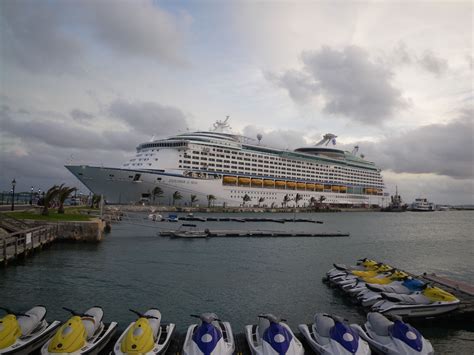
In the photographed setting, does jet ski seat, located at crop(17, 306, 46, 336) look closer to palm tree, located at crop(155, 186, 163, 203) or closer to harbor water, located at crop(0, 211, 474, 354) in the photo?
harbor water, located at crop(0, 211, 474, 354)

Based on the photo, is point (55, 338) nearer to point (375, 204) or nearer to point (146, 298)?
point (146, 298)

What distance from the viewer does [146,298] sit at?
56.8ft

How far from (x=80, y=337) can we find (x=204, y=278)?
12.5 meters

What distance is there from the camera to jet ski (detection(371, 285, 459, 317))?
14.5m

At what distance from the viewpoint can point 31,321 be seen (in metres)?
10.8

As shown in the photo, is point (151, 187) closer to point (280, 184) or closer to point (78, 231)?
point (280, 184)

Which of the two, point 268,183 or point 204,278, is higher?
point 268,183

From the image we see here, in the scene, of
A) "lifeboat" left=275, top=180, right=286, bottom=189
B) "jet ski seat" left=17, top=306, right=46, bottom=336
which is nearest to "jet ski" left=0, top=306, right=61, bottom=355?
"jet ski seat" left=17, top=306, right=46, bottom=336

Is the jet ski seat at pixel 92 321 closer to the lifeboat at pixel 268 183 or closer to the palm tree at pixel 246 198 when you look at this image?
the palm tree at pixel 246 198

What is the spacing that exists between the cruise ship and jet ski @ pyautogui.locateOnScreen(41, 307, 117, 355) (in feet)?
203

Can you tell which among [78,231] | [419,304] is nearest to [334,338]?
[419,304]

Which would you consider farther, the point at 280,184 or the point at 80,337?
the point at 280,184

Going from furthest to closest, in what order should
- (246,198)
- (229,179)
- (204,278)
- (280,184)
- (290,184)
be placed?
(290,184), (280,184), (246,198), (229,179), (204,278)

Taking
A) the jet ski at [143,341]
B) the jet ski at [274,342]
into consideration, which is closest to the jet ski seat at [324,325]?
the jet ski at [274,342]
